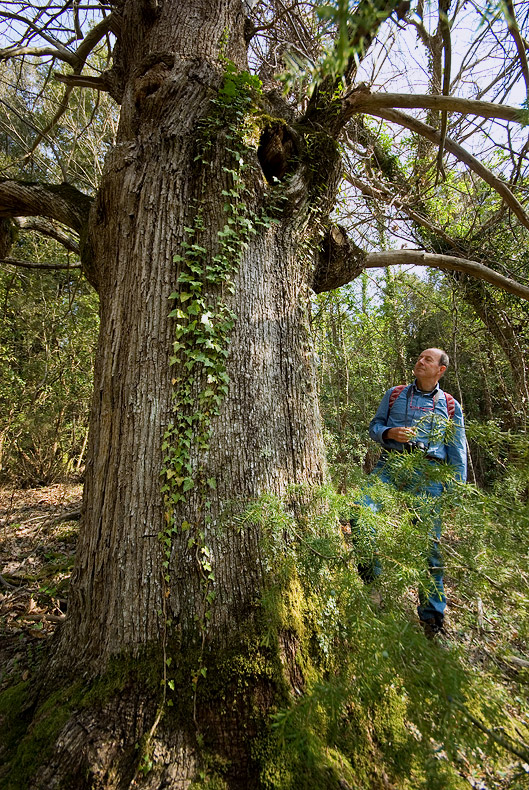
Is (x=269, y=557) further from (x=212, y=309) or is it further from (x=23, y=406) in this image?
(x=23, y=406)

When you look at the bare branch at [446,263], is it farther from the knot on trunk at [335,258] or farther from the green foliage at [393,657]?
the green foliage at [393,657]

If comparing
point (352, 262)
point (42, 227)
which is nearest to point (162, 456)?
point (352, 262)

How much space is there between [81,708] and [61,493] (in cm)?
595

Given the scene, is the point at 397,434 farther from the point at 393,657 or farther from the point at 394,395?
the point at 393,657

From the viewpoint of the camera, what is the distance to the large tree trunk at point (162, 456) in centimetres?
147

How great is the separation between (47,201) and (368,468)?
688cm

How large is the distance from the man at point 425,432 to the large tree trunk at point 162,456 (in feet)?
1.67

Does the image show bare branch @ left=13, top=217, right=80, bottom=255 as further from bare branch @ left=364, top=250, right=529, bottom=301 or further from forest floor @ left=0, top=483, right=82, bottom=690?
forest floor @ left=0, top=483, right=82, bottom=690

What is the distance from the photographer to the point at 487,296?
4.54 metres

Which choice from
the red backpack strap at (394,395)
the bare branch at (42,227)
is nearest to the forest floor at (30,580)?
the bare branch at (42,227)

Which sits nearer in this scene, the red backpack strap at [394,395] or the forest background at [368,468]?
the forest background at [368,468]

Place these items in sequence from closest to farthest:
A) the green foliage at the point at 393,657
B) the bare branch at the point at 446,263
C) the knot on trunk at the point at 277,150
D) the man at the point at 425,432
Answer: the green foliage at the point at 393,657 < the man at the point at 425,432 < the knot on trunk at the point at 277,150 < the bare branch at the point at 446,263

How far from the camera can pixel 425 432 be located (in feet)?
5.93

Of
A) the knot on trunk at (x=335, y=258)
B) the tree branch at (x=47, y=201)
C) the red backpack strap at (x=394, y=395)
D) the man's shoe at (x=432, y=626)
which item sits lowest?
the man's shoe at (x=432, y=626)
